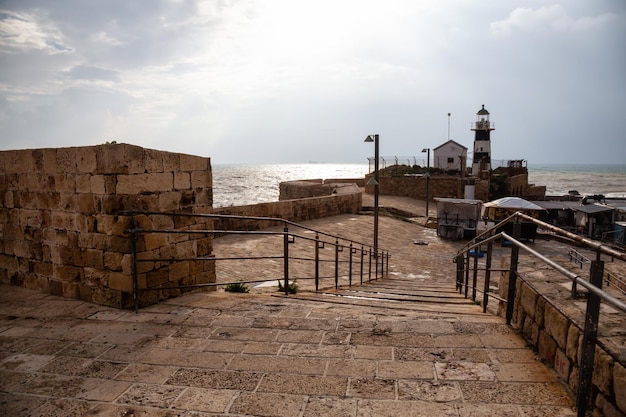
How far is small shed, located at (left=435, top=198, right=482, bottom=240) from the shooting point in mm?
18984

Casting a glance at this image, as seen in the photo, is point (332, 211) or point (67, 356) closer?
point (67, 356)

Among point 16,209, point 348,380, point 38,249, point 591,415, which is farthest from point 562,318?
point 16,209

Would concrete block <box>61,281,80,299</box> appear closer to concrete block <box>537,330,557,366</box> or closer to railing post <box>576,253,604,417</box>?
concrete block <box>537,330,557,366</box>

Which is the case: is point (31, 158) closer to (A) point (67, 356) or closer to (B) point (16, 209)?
(B) point (16, 209)

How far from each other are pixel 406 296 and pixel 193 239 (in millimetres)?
3999

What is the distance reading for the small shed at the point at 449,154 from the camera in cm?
4647

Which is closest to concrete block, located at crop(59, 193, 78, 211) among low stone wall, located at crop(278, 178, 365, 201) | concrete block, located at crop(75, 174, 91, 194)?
concrete block, located at crop(75, 174, 91, 194)

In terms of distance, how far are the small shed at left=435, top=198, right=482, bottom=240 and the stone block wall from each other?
51.3ft

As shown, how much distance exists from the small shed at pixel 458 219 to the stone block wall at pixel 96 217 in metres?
15.6

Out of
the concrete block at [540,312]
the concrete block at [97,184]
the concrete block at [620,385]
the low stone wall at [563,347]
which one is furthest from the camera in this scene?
the concrete block at [97,184]

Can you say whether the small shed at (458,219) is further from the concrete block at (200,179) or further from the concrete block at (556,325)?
the concrete block at (556,325)

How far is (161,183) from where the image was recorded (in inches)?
199

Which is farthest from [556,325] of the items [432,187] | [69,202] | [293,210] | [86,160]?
[432,187]

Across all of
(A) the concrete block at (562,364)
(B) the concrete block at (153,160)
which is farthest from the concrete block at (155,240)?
(A) the concrete block at (562,364)
